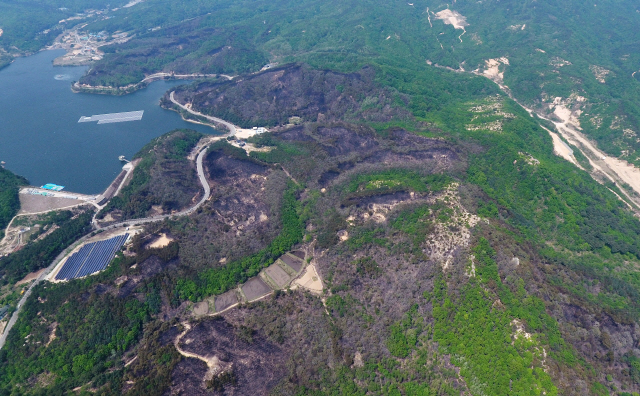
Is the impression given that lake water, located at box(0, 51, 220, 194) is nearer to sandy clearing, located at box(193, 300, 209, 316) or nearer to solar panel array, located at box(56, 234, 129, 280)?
solar panel array, located at box(56, 234, 129, 280)

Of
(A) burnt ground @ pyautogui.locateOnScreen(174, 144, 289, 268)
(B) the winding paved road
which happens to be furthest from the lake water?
(A) burnt ground @ pyautogui.locateOnScreen(174, 144, 289, 268)

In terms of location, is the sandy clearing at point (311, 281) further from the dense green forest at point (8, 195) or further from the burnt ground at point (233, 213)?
the dense green forest at point (8, 195)

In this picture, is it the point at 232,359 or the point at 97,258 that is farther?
the point at 97,258

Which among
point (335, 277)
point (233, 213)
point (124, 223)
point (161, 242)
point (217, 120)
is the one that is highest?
point (335, 277)

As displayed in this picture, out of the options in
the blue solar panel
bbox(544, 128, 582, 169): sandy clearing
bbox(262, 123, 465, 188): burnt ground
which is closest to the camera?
the blue solar panel

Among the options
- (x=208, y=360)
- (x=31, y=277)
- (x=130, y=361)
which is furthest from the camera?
(x=31, y=277)

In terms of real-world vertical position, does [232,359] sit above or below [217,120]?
above

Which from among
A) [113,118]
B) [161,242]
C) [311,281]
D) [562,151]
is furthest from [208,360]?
[562,151]

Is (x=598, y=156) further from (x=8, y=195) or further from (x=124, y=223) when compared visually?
(x=8, y=195)

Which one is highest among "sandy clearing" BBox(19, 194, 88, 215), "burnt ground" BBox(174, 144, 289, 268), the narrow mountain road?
"burnt ground" BBox(174, 144, 289, 268)
